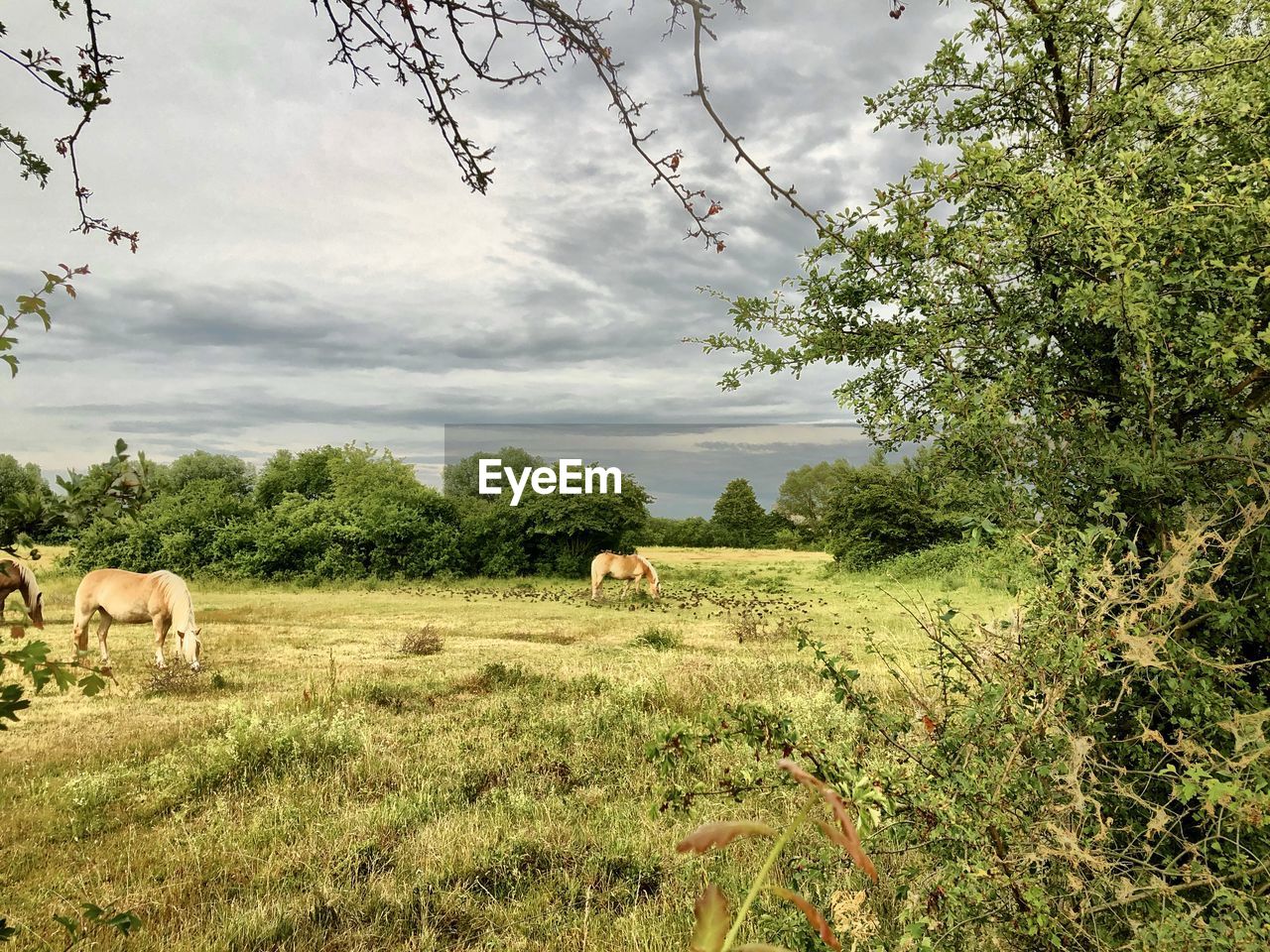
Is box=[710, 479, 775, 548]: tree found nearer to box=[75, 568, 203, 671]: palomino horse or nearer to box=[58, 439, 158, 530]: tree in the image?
box=[75, 568, 203, 671]: palomino horse

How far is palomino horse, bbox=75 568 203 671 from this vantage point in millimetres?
11680

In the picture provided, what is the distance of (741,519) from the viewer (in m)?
58.1

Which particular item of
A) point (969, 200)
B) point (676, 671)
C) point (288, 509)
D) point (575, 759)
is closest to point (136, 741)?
point (575, 759)

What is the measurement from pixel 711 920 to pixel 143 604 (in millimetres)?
14383

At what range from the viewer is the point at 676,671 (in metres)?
11.0

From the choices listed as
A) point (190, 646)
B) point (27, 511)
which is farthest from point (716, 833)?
point (190, 646)

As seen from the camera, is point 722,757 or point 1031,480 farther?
point 722,757

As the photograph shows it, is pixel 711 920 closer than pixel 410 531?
Yes

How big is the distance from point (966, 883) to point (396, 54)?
3832mm

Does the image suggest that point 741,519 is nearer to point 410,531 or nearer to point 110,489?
point 410,531

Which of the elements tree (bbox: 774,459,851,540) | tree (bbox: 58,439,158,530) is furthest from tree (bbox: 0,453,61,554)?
tree (bbox: 774,459,851,540)

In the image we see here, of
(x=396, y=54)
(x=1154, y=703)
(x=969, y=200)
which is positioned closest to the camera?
(x=396, y=54)

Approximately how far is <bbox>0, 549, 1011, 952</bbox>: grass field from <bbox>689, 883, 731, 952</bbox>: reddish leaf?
2.57m

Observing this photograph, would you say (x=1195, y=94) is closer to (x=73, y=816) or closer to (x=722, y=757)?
(x=722, y=757)
